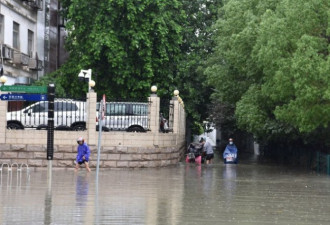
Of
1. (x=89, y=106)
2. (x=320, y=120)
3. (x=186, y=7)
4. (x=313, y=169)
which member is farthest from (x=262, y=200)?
(x=186, y=7)

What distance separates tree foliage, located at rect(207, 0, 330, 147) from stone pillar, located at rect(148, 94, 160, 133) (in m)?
5.57

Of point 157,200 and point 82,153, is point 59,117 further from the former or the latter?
point 157,200

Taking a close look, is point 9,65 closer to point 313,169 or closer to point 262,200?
point 313,169

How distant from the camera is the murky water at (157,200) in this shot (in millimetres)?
16188

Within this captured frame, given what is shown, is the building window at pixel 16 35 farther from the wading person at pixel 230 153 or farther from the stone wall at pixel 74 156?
the stone wall at pixel 74 156

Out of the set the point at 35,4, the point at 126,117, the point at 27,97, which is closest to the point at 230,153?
the point at 126,117

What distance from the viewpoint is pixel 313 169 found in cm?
4288

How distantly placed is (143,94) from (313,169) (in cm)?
1066

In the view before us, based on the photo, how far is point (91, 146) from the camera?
3222 centimetres

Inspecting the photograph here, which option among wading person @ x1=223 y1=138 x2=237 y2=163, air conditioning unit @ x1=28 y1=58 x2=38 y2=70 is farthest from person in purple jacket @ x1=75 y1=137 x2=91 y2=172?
air conditioning unit @ x1=28 y1=58 x2=38 y2=70

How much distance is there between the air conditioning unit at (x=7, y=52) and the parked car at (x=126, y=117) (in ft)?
24.0

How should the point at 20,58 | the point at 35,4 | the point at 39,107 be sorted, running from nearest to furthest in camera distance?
1. the point at 39,107
2. the point at 20,58
3. the point at 35,4

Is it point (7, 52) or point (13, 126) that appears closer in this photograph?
point (13, 126)

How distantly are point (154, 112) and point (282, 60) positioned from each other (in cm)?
604
